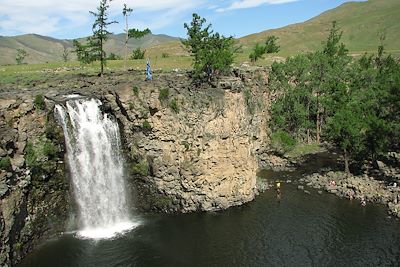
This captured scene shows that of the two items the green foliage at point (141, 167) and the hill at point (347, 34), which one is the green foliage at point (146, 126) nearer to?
the green foliage at point (141, 167)

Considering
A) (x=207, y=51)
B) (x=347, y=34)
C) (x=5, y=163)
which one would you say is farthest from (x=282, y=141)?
(x=347, y=34)

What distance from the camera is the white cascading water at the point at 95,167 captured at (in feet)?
150

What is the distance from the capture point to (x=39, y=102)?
4369 centimetres

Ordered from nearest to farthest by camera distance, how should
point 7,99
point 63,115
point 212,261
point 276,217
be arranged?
point 212,261
point 7,99
point 63,115
point 276,217

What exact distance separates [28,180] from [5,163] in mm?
4266

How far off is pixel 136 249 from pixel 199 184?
12.9 metres

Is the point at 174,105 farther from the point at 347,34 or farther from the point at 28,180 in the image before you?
the point at 347,34

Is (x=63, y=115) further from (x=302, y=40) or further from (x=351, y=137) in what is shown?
(x=302, y=40)

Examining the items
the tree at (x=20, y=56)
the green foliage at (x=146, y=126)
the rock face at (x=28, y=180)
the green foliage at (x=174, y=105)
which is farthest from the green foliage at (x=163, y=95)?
the tree at (x=20, y=56)

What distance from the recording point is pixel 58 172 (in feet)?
148

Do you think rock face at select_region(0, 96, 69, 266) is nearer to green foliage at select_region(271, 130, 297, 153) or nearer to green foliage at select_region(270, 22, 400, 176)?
green foliage at select_region(270, 22, 400, 176)

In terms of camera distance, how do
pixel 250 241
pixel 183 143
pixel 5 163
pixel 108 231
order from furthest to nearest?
pixel 183 143 < pixel 108 231 < pixel 250 241 < pixel 5 163

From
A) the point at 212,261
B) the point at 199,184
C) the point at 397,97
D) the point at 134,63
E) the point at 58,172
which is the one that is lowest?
the point at 212,261

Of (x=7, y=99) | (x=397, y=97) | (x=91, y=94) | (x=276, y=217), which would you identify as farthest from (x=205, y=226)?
(x=397, y=97)
